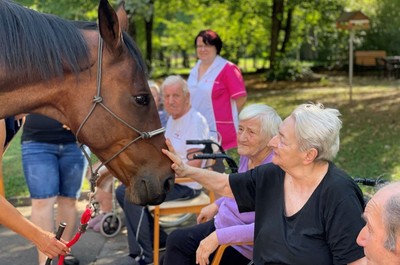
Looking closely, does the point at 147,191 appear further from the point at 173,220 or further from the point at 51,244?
the point at 173,220

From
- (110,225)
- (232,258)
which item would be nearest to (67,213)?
(110,225)

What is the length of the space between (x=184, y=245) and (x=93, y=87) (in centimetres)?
147

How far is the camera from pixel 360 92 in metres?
17.1

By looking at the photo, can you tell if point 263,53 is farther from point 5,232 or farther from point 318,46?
point 5,232

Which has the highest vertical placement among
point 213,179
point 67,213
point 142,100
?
point 142,100

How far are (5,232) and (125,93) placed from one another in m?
3.66

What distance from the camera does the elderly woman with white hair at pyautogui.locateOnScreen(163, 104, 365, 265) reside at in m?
2.44

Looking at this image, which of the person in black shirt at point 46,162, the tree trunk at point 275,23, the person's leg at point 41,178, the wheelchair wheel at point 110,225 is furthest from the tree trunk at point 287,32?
the person's leg at point 41,178

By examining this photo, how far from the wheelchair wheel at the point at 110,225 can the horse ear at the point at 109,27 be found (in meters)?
3.24

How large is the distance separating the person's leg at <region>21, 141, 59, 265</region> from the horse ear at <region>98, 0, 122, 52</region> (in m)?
2.16

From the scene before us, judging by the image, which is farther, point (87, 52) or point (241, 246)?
point (241, 246)

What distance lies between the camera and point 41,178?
4.25 metres

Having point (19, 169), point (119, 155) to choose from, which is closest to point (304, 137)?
point (119, 155)

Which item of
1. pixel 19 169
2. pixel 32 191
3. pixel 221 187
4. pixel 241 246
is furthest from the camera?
pixel 19 169
